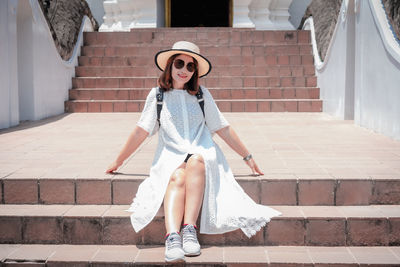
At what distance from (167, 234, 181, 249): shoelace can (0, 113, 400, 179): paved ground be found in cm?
87

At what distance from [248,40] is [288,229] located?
278 inches

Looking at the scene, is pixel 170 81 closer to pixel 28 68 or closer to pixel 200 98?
pixel 200 98

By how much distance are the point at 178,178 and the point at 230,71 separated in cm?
611

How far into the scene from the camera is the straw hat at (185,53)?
319 cm

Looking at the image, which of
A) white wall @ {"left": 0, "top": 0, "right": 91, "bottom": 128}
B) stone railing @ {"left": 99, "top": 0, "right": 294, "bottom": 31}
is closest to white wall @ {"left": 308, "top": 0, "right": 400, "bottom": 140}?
stone railing @ {"left": 99, "top": 0, "right": 294, "bottom": 31}

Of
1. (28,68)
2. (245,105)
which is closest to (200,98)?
(28,68)

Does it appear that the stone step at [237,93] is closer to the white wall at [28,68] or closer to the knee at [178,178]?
the white wall at [28,68]

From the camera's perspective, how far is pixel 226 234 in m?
3.09

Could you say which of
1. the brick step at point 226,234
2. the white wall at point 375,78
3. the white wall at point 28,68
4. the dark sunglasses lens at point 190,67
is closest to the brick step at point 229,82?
the white wall at point 28,68

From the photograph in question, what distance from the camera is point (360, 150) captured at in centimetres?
451

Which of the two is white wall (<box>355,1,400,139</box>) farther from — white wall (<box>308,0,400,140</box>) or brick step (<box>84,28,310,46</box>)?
brick step (<box>84,28,310,46</box>)

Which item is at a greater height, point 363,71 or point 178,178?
point 363,71

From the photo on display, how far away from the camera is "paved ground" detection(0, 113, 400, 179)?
361cm

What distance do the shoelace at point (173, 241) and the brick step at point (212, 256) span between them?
119mm
